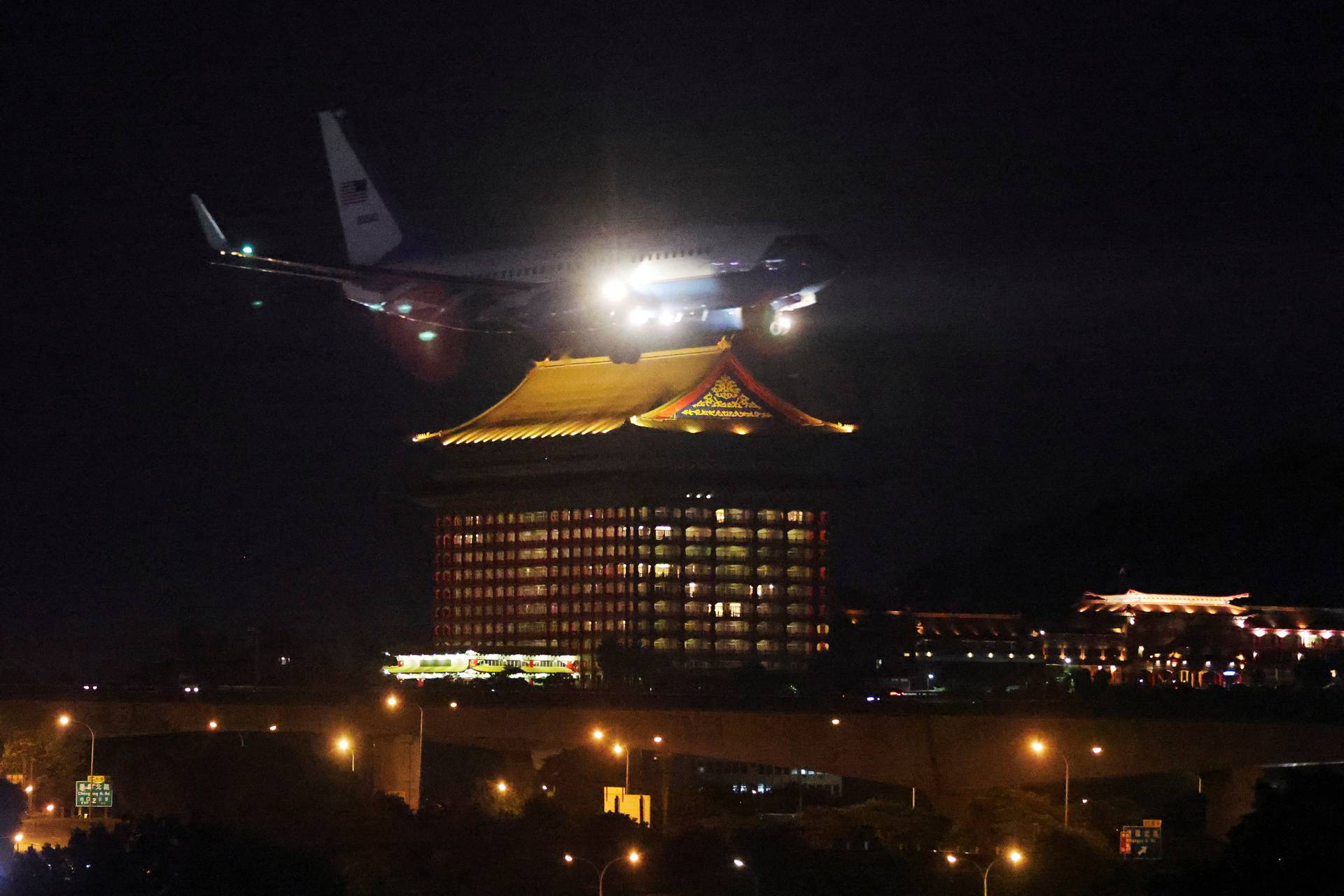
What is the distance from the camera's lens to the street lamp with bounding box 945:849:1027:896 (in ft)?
272

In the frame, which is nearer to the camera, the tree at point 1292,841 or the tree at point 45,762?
the tree at point 1292,841

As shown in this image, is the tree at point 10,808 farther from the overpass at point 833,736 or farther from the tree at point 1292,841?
the tree at point 1292,841

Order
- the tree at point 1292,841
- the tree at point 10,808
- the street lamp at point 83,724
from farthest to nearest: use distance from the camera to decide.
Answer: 1. the street lamp at point 83,724
2. the tree at point 10,808
3. the tree at point 1292,841

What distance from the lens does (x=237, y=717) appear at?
136625 millimetres

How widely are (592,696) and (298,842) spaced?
38.4 metres

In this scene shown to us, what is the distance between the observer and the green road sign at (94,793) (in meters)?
103

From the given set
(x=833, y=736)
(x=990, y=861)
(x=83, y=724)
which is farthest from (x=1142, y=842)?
(x=83, y=724)

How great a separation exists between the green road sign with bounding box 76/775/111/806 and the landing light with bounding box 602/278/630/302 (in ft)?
128

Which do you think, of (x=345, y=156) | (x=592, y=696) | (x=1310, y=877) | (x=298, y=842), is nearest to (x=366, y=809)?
(x=298, y=842)

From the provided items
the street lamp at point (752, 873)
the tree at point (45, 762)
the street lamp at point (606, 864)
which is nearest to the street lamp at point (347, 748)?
the tree at point (45, 762)

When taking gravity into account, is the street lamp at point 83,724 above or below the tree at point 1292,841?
above

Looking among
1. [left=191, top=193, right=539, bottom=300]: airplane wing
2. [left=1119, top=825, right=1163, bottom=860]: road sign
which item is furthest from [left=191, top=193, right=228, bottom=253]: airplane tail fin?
[left=1119, top=825, right=1163, bottom=860]: road sign

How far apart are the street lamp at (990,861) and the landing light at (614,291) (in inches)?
1553

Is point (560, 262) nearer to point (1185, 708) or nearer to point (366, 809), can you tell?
point (366, 809)
